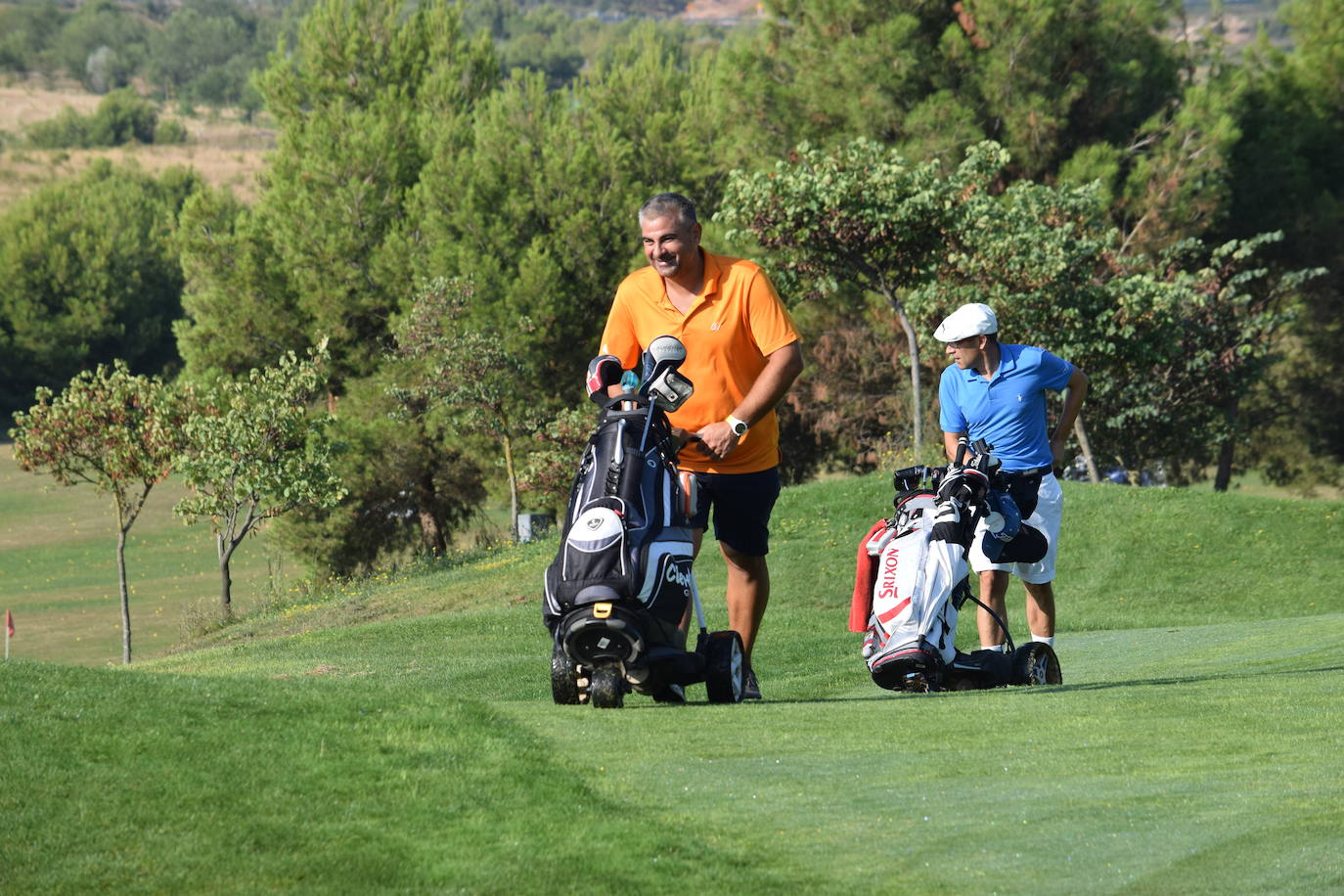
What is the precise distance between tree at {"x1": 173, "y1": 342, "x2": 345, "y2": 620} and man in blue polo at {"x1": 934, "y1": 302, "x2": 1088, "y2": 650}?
28.4 meters

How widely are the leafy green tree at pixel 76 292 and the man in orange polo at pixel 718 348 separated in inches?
3326

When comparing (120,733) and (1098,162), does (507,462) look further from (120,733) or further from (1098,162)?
(120,733)

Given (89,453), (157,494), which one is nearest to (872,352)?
(89,453)

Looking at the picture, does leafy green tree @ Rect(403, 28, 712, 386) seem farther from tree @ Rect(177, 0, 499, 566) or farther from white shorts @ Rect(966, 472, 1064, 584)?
white shorts @ Rect(966, 472, 1064, 584)

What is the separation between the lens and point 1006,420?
30.6ft

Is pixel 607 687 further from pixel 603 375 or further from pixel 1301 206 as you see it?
pixel 1301 206

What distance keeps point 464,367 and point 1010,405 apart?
3088cm

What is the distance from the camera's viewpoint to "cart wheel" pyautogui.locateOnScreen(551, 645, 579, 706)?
7.20m

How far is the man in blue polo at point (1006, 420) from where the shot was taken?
30.5 feet

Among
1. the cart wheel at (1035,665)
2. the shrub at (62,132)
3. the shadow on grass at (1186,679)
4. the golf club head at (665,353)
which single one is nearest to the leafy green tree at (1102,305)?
the shadow on grass at (1186,679)

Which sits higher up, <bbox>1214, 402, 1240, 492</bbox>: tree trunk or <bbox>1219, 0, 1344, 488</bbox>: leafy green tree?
<bbox>1219, 0, 1344, 488</bbox>: leafy green tree

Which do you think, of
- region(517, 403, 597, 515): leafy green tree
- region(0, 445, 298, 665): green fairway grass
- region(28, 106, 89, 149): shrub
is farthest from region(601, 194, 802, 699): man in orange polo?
region(28, 106, 89, 149): shrub

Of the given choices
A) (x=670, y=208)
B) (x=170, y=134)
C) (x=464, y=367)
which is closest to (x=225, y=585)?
(x=464, y=367)

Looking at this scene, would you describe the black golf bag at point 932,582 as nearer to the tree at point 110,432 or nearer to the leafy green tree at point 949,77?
the tree at point 110,432
